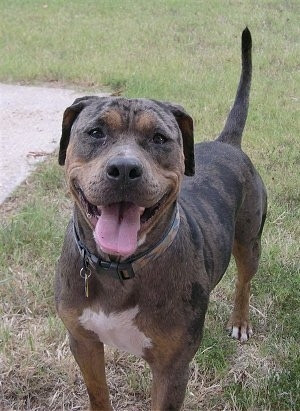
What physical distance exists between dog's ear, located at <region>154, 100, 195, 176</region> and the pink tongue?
0.57m

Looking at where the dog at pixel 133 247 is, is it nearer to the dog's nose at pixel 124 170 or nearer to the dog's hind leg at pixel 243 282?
the dog's nose at pixel 124 170

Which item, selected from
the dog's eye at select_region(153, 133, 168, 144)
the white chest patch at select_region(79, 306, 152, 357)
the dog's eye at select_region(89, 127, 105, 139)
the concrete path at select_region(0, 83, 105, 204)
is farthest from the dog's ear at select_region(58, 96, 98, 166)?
the concrete path at select_region(0, 83, 105, 204)

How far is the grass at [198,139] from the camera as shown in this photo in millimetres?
3436

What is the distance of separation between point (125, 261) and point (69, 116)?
2.30 feet

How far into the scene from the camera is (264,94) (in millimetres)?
8008

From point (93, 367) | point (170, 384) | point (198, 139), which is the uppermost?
point (170, 384)

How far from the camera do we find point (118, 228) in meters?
2.40

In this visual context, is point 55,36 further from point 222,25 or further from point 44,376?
point 44,376

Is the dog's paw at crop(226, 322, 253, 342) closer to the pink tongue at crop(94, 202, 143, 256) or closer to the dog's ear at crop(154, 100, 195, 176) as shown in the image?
the dog's ear at crop(154, 100, 195, 176)

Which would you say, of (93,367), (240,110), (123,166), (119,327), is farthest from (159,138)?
(240,110)

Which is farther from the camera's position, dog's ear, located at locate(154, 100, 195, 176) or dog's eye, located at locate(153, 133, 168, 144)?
dog's ear, located at locate(154, 100, 195, 176)

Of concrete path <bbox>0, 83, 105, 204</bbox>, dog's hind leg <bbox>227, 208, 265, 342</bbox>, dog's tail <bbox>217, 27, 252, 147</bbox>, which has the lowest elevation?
concrete path <bbox>0, 83, 105, 204</bbox>

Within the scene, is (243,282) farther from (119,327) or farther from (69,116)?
(69,116)

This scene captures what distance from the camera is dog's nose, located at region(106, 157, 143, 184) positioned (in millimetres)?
2279
